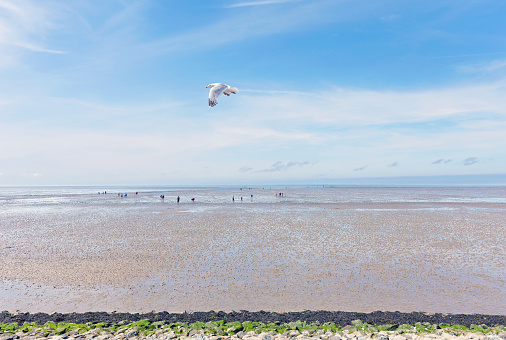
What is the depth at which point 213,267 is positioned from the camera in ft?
51.0

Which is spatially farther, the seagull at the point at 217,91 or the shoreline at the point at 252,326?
the seagull at the point at 217,91

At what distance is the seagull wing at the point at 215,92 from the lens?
1264cm

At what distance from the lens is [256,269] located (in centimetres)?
1507

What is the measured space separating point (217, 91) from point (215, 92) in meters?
0.18

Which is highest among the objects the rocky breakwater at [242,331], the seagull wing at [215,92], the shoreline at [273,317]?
the seagull wing at [215,92]

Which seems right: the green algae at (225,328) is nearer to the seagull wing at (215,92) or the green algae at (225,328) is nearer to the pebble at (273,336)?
the pebble at (273,336)

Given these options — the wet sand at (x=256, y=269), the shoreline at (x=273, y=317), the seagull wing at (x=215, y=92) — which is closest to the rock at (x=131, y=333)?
the shoreline at (x=273, y=317)

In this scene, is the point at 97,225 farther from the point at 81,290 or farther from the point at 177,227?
the point at 81,290

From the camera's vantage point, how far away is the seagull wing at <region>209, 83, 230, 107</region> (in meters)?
12.6

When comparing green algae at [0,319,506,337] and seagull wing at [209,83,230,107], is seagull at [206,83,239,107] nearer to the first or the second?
seagull wing at [209,83,230,107]

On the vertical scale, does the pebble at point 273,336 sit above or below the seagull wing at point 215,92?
below

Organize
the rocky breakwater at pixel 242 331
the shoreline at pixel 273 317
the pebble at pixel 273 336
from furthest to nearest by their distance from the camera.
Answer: the shoreline at pixel 273 317, the rocky breakwater at pixel 242 331, the pebble at pixel 273 336

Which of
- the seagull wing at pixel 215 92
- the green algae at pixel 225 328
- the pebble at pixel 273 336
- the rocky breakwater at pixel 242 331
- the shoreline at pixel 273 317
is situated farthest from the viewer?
the seagull wing at pixel 215 92

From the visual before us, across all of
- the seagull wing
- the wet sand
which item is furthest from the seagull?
the wet sand
